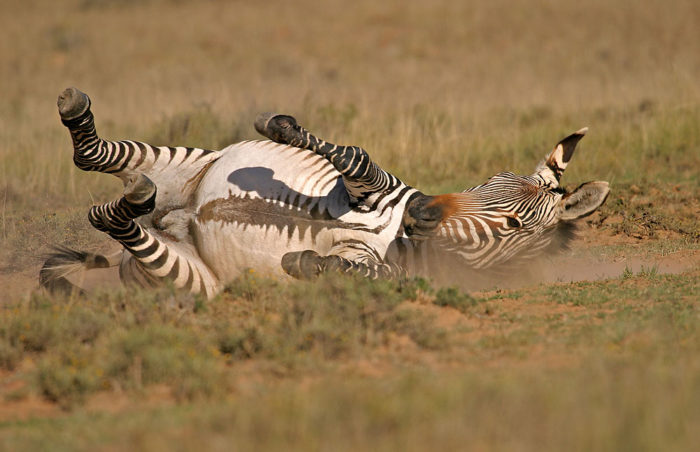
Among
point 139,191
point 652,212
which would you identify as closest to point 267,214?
point 139,191

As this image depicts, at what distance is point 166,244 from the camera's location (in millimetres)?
5234

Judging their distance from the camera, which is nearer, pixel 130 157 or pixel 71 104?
pixel 71 104

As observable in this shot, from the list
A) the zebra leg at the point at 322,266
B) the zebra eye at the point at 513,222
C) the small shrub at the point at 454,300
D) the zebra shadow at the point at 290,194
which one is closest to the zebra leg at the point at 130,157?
the zebra shadow at the point at 290,194

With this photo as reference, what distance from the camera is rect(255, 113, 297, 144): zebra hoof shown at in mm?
5098

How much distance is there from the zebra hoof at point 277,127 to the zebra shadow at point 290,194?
13.4 inches

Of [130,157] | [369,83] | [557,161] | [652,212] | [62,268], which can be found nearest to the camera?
[62,268]

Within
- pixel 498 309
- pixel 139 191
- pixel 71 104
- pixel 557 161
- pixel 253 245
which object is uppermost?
pixel 71 104

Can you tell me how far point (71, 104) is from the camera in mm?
5238

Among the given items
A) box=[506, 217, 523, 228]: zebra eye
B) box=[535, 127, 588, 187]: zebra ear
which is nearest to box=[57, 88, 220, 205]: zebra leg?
box=[506, 217, 523, 228]: zebra eye

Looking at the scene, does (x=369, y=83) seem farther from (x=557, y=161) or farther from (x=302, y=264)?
(x=302, y=264)

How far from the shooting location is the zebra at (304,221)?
497 centimetres

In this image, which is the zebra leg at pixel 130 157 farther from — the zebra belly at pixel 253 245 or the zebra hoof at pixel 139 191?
the zebra hoof at pixel 139 191

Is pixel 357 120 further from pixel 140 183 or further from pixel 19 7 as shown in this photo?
pixel 19 7

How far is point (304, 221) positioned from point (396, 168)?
13.3 ft
